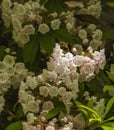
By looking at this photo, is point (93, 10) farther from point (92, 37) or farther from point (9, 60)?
point (9, 60)

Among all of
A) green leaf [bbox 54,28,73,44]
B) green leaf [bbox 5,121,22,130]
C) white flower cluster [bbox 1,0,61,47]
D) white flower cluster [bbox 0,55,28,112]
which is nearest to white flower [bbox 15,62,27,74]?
white flower cluster [bbox 0,55,28,112]

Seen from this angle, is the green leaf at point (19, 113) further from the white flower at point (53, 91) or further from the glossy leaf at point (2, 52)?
the glossy leaf at point (2, 52)

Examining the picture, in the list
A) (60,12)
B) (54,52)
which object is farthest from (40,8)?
(54,52)

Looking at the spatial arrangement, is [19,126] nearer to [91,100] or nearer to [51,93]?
[51,93]

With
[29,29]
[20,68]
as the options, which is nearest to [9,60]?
[20,68]

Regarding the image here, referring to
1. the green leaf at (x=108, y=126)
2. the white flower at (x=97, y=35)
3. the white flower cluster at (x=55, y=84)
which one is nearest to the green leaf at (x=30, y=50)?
the white flower cluster at (x=55, y=84)

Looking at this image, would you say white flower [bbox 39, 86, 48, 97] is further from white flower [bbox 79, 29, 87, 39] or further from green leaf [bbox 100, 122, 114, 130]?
white flower [bbox 79, 29, 87, 39]
